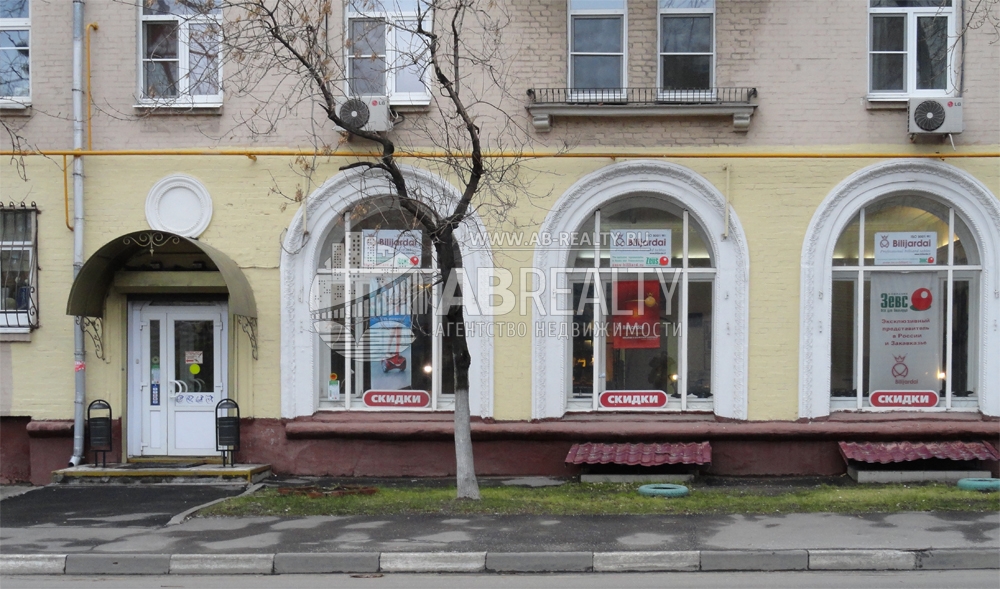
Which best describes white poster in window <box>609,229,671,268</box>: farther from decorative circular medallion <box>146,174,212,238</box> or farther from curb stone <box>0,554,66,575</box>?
curb stone <box>0,554,66,575</box>

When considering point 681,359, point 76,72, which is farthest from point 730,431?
point 76,72

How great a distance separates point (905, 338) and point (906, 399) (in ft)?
2.73

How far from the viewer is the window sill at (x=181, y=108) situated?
1232 centimetres

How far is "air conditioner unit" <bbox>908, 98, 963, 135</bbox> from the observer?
11633 mm

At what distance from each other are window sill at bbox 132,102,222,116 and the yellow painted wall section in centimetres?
62

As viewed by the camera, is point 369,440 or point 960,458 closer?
point 960,458

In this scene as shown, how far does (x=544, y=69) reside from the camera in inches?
477

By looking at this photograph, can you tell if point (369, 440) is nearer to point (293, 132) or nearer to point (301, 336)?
point (301, 336)

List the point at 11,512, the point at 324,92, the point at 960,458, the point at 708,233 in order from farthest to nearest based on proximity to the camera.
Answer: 1. the point at 708,233
2. the point at 960,458
3. the point at 11,512
4. the point at 324,92

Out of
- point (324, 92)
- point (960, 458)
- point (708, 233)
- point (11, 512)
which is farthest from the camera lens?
point (708, 233)

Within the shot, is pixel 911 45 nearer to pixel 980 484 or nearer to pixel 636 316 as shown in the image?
pixel 636 316

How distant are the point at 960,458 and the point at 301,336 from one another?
876cm

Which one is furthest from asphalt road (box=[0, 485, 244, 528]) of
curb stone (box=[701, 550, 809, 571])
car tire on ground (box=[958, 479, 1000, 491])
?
car tire on ground (box=[958, 479, 1000, 491])

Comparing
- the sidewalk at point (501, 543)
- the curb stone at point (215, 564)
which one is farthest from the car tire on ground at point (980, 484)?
the curb stone at point (215, 564)
